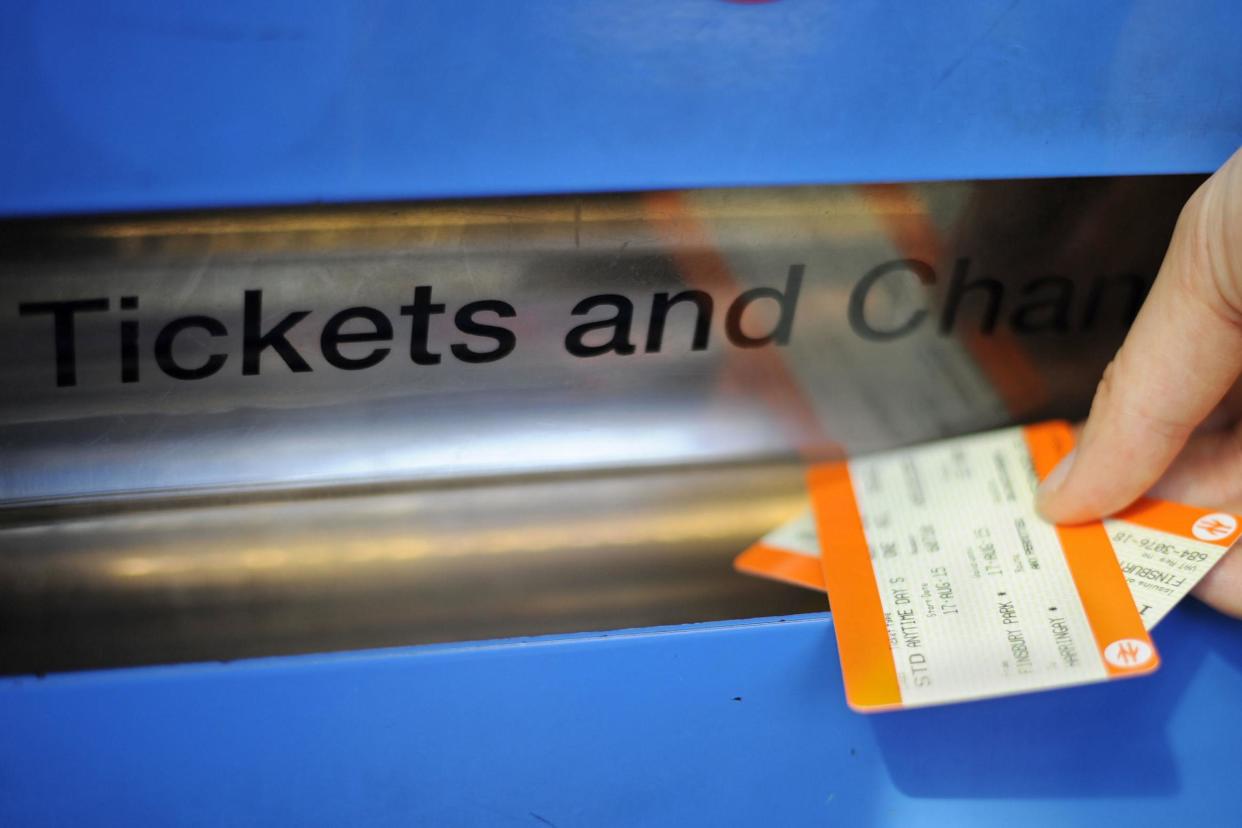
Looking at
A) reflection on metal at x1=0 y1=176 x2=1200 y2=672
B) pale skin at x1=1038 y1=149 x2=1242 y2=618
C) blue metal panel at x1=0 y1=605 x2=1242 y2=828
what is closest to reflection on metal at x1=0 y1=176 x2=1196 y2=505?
reflection on metal at x1=0 y1=176 x2=1200 y2=672

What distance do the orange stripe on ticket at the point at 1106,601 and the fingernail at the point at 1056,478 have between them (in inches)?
1.0

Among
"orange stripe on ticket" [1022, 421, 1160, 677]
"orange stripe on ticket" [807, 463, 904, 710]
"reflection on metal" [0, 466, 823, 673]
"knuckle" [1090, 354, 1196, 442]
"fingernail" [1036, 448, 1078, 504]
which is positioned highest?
"knuckle" [1090, 354, 1196, 442]

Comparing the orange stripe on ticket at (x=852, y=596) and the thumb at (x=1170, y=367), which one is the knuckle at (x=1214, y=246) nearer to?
the thumb at (x=1170, y=367)

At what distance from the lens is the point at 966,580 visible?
0.73 metres

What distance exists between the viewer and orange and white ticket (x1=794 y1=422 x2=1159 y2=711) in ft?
2.17

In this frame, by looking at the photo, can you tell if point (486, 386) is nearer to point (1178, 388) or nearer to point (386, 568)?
point (386, 568)

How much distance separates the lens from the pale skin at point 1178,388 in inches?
25.7

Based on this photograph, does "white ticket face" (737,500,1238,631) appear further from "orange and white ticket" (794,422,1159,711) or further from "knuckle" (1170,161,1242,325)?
"knuckle" (1170,161,1242,325)

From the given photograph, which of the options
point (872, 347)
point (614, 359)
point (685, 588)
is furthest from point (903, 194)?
point (685, 588)

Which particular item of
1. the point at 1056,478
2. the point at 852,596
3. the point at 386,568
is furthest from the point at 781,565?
the point at 386,568

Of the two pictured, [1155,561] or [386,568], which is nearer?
[1155,561]

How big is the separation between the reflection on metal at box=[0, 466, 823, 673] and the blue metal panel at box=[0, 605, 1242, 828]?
0.52 ft

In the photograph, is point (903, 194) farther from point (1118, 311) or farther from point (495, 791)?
point (495, 791)

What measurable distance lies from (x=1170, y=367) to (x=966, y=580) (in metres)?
0.19
